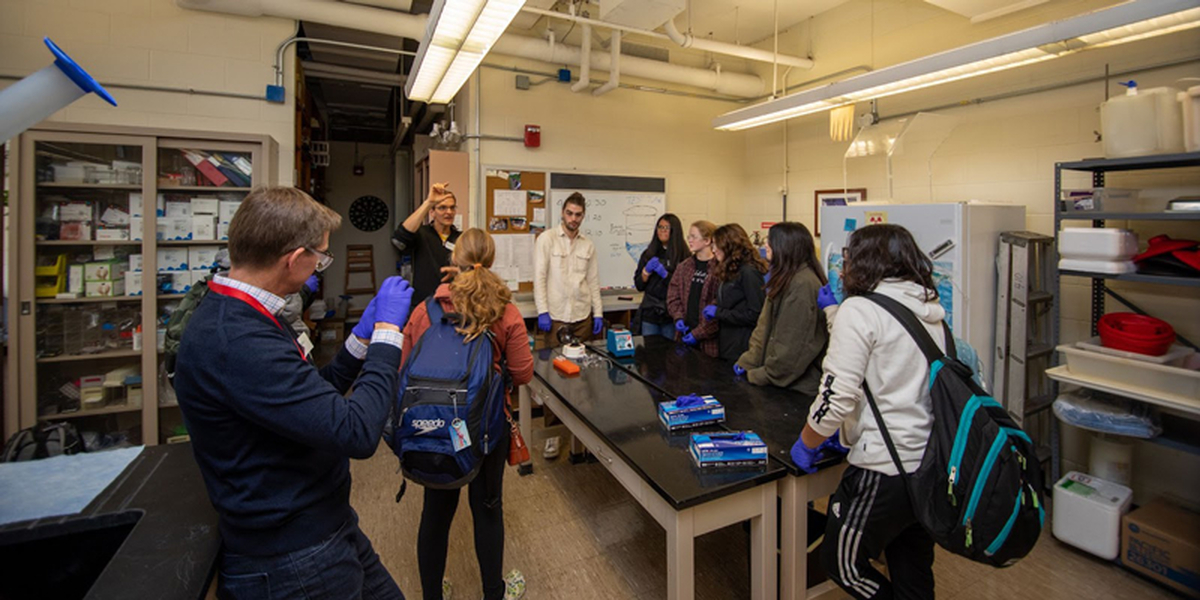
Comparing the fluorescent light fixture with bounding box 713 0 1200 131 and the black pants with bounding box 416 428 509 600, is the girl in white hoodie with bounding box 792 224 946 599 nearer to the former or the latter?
the black pants with bounding box 416 428 509 600

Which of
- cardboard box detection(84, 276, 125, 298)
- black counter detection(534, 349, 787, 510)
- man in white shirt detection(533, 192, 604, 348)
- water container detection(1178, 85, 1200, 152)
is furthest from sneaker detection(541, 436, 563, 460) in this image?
water container detection(1178, 85, 1200, 152)

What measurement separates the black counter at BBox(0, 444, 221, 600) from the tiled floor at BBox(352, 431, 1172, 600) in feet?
3.94

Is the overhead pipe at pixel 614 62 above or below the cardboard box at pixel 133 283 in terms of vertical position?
above

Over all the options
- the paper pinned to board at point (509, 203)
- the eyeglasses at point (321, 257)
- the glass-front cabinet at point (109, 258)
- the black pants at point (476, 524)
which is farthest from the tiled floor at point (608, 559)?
the paper pinned to board at point (509, 203)

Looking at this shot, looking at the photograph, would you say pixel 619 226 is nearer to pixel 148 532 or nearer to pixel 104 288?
pixel 104 288

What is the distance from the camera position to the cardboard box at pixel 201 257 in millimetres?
3369

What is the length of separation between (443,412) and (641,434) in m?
0.71

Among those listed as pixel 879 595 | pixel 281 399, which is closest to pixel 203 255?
pixel 281 399

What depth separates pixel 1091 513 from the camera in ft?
7.91

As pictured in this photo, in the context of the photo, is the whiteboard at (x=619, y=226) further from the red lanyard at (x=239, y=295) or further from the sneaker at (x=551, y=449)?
the red lanyard at (x=239, y=295)

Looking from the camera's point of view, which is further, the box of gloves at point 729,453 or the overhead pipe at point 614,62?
the overhead pipe at point 614,62

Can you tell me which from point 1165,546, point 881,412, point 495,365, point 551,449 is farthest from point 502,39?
point 1165,546

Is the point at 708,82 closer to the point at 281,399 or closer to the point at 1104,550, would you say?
the point at 1104,550

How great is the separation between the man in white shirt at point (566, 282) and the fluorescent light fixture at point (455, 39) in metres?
1.24
